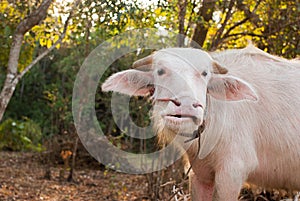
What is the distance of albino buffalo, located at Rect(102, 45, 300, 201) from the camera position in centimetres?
317

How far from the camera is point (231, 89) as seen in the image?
3.49m

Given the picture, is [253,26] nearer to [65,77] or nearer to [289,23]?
[289,23]

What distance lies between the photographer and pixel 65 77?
15305mm

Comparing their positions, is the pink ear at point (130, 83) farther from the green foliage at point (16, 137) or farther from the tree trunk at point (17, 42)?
the green foliage at point (16, 137)

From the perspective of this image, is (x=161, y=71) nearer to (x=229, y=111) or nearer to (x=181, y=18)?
(x=229, y=111)

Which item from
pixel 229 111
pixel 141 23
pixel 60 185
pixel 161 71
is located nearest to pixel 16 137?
pixel 60 185

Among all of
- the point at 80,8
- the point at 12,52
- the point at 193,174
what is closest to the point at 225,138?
the point at 193,174

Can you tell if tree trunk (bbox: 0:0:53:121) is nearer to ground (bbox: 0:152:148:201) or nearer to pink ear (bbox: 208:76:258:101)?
ground (bbox: 0:152:148:201)

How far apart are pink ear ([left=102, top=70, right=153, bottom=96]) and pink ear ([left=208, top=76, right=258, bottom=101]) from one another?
408mm

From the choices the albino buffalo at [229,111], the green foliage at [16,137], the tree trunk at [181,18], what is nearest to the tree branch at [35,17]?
the tree trunk at [181,18]

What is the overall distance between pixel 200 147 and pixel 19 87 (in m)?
13.2

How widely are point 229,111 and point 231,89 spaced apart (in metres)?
0.21

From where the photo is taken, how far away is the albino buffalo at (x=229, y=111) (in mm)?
Result: 3166

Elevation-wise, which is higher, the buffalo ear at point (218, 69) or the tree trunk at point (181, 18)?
the tree trunk at point (181, 18)
